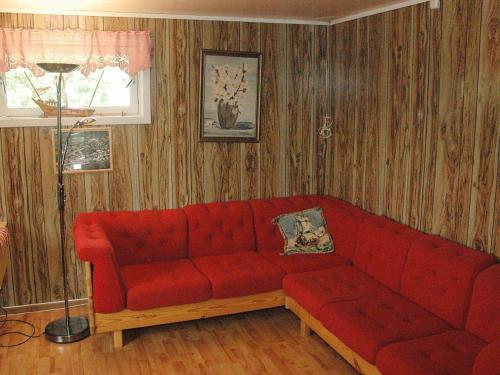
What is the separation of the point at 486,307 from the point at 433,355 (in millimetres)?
433

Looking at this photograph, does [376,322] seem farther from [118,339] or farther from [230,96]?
[230,96]

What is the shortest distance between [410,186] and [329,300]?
1.06 meters

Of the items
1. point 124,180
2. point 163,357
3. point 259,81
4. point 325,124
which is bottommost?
point 163,357

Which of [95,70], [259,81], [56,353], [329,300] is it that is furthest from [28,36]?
[329,300]

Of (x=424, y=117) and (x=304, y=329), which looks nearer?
(x=424, y=117)

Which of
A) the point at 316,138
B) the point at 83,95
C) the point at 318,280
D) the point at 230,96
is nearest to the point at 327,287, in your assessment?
the point at 318,280

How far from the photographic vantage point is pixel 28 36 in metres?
3.79

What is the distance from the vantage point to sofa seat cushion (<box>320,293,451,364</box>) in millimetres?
2814

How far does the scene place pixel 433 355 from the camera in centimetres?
260

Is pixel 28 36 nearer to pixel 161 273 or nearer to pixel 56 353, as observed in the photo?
pixel 161 273

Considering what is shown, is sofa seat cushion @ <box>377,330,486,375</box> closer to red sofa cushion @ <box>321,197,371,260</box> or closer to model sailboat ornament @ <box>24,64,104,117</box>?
red sofa cushion @ <box>321,197,371,260</box>

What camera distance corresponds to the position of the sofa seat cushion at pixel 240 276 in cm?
367

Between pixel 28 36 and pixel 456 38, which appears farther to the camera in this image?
pixel 28 36

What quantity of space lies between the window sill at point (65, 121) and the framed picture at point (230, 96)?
51 centimetres
